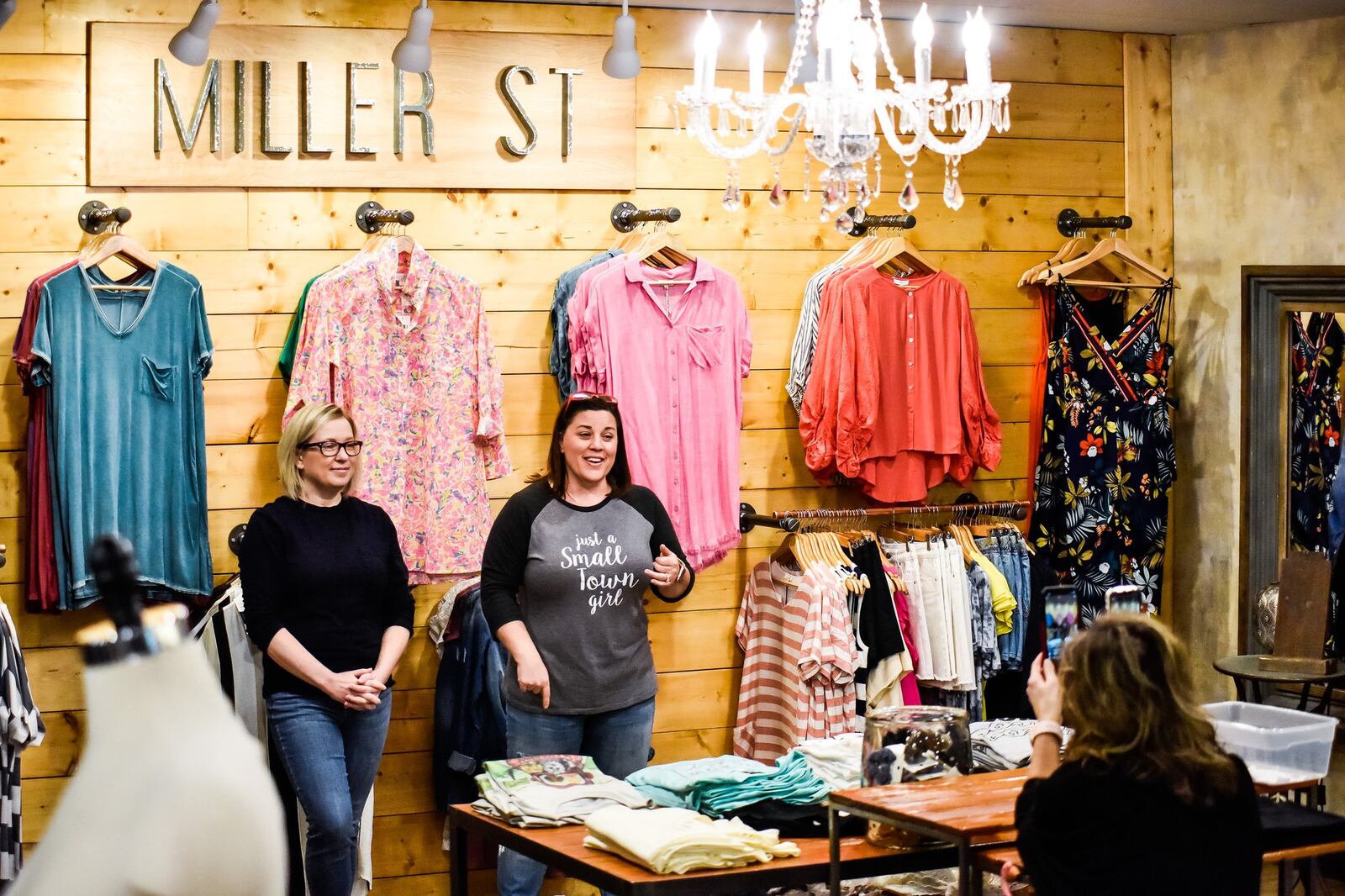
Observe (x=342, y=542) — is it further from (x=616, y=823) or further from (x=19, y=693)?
(x=616, y=823)

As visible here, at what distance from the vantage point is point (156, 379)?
4160 millimetres

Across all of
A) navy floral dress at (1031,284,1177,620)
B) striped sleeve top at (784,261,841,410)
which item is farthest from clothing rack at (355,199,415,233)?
navy floral dress at (1031,284,1177,620)

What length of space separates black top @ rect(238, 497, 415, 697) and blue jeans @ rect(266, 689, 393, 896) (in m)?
0.05

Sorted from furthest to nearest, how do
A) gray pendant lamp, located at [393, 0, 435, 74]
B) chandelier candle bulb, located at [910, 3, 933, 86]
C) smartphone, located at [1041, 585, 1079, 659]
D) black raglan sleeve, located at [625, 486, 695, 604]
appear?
gray pendant lamp, located at [393, 0, 435, 74], black raglan sleeve, located at [625, 486, 695, 604], chandelier candle bulb, located at [910, 3, 933, 86], smartphone, located at [1041, 585, 1079, 659]

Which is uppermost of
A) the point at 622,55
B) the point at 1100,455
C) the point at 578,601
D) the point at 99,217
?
the point at 622,55

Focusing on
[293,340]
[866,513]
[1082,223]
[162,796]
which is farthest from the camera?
[1082,223]

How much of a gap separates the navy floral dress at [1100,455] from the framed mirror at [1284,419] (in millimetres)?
310

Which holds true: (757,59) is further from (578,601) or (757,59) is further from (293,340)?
(293,340)

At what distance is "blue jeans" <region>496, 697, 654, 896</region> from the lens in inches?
140

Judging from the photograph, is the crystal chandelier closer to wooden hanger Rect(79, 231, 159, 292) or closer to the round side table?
wooden hanger Rect(79, 231, 159, 292)

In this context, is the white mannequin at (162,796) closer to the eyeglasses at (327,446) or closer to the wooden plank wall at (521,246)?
the eyeglasses at (327,446)

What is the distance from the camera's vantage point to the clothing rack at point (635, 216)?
4.66 m

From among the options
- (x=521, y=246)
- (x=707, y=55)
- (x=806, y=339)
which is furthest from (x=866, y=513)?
(x=707, y=55)

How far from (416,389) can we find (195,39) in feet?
3.73
